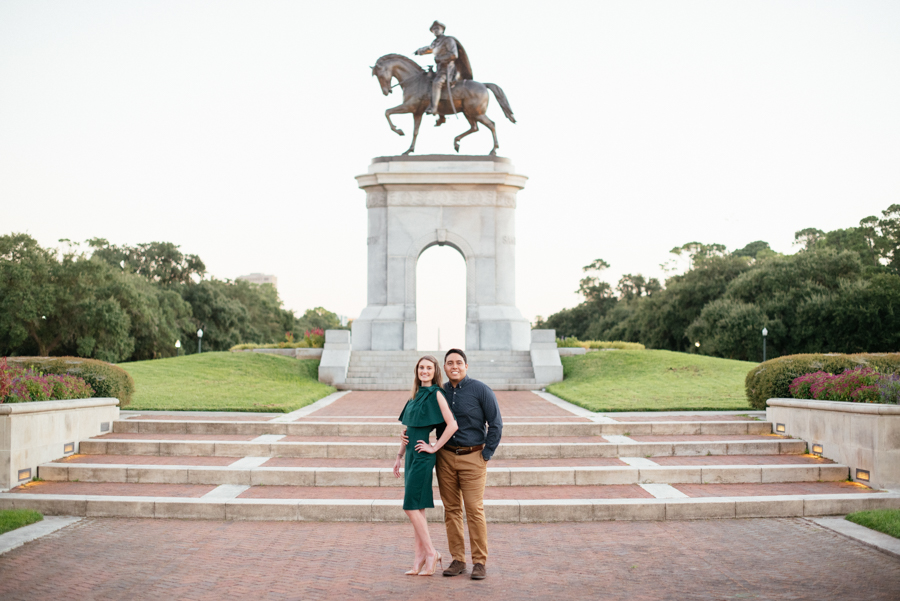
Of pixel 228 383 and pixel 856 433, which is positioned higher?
pixel 228 383

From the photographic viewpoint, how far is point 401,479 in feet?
33.0

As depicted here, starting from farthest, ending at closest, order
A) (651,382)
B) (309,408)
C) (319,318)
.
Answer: (319,318) → (651,382) → (309,408)

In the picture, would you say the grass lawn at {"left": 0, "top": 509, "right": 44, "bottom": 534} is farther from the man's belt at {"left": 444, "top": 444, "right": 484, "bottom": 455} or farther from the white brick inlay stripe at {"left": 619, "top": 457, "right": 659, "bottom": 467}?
the white brick inlay stripe at {"left": 619, "top": 457, "right": 659, "bottom": 467}

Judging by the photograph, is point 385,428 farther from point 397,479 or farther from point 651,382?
point 651,382

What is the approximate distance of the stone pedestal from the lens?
26359 mm

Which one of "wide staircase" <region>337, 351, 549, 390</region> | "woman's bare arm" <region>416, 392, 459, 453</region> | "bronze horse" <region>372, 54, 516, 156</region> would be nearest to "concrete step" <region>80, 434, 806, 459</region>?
"woman's bare arm" <region>416, 392, 459, 453</region>

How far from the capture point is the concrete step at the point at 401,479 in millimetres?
10047

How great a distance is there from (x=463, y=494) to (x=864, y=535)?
4.66 metres

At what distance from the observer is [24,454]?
1018cm

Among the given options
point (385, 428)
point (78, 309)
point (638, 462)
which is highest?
point (78, 309)

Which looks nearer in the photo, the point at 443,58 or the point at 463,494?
the point at 463,494

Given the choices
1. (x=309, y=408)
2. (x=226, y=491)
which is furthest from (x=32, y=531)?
(x=309, y=408)

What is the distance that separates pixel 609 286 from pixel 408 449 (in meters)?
94.5

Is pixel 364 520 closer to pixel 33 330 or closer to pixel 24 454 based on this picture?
pixel 24 454
